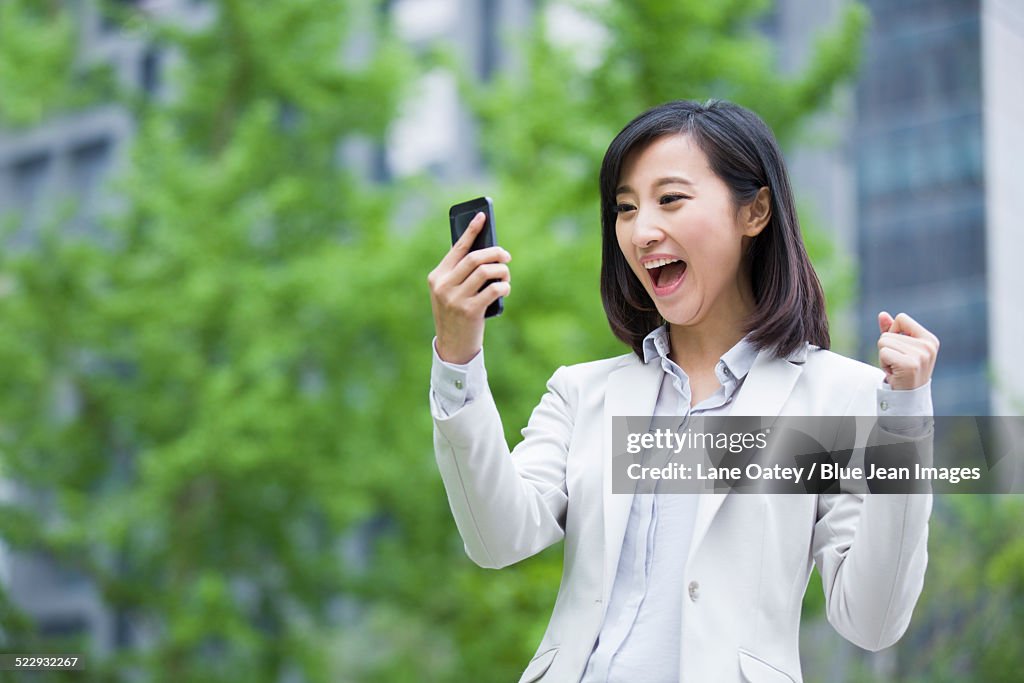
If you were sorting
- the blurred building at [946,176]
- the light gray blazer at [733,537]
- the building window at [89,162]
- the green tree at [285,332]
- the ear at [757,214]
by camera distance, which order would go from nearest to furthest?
1. the light gray blazer at [733,537]
2. the ear at [757,214]
3. the green tree at [285,332]
4. the building window at [89,162]
5. the blurred building at [946,176]

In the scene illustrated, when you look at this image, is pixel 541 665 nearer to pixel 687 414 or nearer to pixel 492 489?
pixel 492 489

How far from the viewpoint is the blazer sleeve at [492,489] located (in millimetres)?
1553

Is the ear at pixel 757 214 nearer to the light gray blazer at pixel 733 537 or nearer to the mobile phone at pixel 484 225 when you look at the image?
the light gray blazer at pixel 733 537

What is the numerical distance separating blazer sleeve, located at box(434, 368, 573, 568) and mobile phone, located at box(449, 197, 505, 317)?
0.36ft

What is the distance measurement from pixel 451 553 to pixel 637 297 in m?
7.05

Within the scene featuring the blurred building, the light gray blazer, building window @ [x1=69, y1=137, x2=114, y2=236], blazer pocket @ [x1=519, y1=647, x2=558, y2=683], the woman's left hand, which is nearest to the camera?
the woman's left hand

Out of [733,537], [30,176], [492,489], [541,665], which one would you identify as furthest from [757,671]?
[30,176]

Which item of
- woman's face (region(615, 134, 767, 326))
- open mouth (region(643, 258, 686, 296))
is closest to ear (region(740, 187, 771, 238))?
woman's face (region(615, 134, 767, 326))

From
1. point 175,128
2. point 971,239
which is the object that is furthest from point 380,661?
point 971,239

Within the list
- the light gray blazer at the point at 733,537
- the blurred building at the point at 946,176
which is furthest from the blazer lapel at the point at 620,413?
the blurred building at the point at 946,176

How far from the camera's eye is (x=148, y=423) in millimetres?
8102

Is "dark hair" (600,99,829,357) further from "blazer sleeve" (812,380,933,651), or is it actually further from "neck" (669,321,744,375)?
"blazer sleeve" (812,380,933,651)

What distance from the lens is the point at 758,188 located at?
5.76 feet

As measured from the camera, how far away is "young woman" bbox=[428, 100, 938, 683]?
153cm
